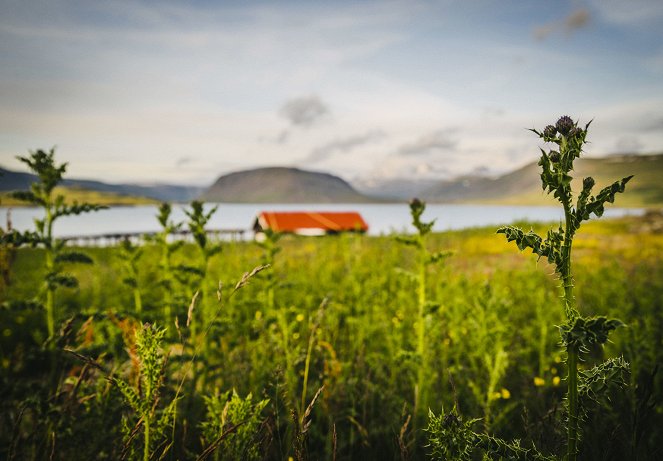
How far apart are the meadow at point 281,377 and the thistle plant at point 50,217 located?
0.75 feet

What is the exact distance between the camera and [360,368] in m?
3.41

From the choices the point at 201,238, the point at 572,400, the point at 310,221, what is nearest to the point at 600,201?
the point at 572,400

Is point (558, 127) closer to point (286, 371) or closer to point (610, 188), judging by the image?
point (610, 188)

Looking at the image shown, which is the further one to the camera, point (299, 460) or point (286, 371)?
point (286, 371)

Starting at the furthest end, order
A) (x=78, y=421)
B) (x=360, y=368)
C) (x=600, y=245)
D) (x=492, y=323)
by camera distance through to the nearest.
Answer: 1. (x=600, y=245)
2. (x=492, y=323)
3. (x=360, y=368)
4. (x=78, y=421)

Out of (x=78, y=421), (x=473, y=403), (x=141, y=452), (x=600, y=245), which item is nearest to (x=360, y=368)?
(x=473, y=403)

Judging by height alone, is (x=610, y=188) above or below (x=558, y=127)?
below

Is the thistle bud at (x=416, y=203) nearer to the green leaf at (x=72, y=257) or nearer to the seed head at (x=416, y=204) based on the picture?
the seed head at (x=416, y=204)

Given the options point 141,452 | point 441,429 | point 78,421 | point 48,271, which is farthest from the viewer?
point 48,271

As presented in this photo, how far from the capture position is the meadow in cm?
185

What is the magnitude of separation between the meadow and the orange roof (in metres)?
26.1

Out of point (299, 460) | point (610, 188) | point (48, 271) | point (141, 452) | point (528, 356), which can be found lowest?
point (528, 356)

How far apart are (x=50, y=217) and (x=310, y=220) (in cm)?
3258

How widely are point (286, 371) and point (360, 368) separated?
72cm
